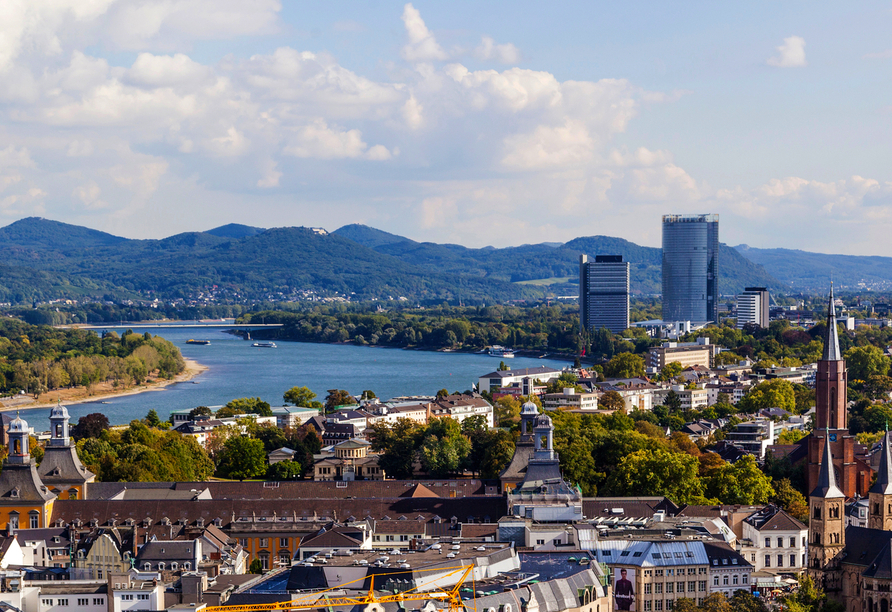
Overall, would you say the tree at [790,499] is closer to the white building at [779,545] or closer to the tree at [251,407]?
the white building at [779,545]

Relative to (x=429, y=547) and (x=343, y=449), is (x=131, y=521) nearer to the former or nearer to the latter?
(x=429, y=547)

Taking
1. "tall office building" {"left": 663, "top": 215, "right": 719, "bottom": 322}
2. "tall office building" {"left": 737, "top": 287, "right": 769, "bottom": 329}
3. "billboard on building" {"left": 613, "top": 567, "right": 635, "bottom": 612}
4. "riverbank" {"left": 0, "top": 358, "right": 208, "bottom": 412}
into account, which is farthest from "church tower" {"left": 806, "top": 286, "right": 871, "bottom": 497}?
"tall office building" {"left": 663, "top": 215, "right": 719, "bottom": 322}

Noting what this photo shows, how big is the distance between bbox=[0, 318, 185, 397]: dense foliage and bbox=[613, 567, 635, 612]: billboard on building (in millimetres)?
52167

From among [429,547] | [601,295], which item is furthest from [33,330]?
[429,547]

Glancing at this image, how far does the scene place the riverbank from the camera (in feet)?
214

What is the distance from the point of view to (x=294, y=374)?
80.6 meters

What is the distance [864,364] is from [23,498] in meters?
45.6

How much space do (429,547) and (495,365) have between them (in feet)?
231

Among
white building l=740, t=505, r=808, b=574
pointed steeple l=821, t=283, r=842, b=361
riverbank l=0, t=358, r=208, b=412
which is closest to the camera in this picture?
white building l=740, t=505, r=808, b=574

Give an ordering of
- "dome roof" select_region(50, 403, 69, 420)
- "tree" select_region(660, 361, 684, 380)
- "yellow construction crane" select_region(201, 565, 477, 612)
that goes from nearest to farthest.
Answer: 1. "yellow construction crane" select_region(201, 565, 477, 612)
2. "dome roof" select_region(50, 403, 69, 420)
3. "tree" select_region(660, 361, 684, 380)

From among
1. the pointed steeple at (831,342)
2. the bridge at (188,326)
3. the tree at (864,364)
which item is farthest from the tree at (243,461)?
the bridge at (188,326)

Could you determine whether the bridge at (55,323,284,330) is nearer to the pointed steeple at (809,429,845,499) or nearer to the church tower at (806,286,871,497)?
the church tower at (806,286,871,497)

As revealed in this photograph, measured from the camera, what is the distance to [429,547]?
22.3 metres

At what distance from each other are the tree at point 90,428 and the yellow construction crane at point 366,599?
81.4ft
